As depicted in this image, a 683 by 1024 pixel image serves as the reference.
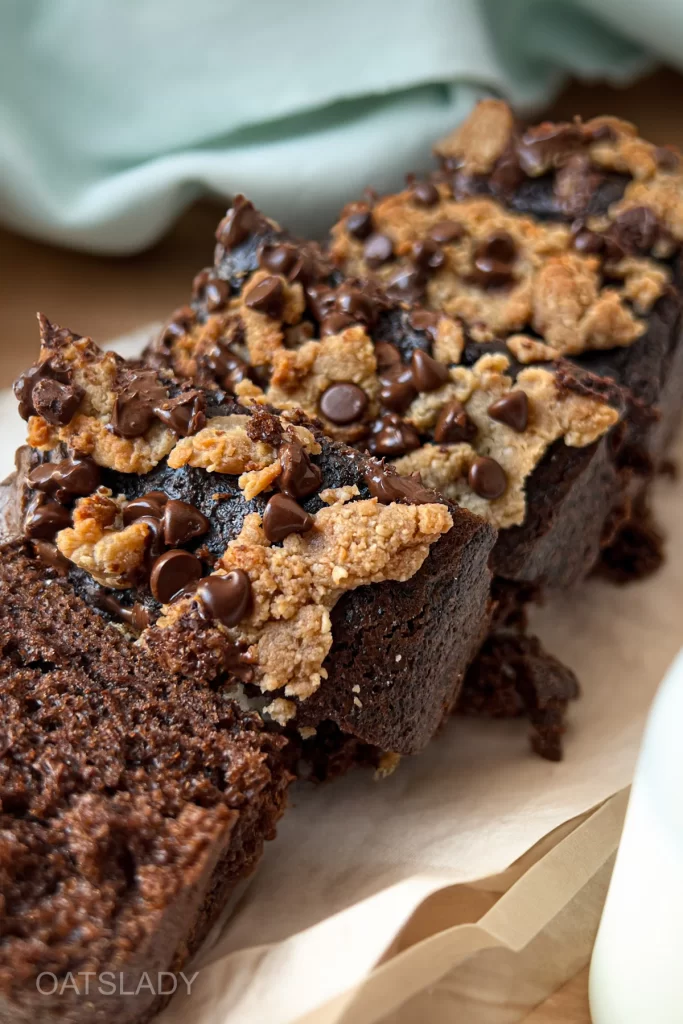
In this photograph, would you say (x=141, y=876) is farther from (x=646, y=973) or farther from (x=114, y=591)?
(x=646, y=973)

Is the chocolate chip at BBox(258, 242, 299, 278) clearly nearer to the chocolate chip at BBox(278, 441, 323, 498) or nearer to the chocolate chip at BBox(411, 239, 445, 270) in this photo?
the chocolate chip at BBox(411, 239, 445, 270)

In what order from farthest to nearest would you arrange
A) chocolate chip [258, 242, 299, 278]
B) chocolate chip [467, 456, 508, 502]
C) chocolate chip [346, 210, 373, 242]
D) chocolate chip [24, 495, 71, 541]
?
chocolate chip [346, 210, 373, 242], chocolate chip [258, 242, 299, 278], chocolate chip [467, 456, 508, 502], chocolate chip [24, 495, 71, 541]

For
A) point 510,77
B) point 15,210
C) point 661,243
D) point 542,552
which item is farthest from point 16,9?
point 542,552

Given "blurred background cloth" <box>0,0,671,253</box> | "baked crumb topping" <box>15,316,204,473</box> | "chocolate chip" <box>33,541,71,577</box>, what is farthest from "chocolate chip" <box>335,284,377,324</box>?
"blurred background cloth" <box>0,0,671,253</box>

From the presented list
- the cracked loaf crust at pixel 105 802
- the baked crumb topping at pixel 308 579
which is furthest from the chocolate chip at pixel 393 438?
the cracked loaf crust at pixel 105 802

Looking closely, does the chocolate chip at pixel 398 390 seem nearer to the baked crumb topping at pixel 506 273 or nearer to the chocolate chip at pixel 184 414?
the baked crumb topping at pixel 506 273

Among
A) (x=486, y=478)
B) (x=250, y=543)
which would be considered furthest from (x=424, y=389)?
(x=250, y=543)

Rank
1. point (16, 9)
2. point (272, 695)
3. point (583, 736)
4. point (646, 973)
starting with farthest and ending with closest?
1. point (16, 9)
2. point (583, 736)
3. point (272, 695)
4. point (646, 973)
